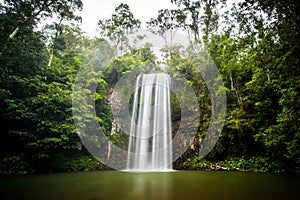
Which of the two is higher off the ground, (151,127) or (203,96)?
(203,96)

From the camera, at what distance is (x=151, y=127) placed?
1305cm

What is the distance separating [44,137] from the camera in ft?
29.3

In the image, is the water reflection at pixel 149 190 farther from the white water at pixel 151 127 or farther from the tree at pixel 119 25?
the tree at pixel 119 25

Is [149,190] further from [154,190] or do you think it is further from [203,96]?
[203,96]

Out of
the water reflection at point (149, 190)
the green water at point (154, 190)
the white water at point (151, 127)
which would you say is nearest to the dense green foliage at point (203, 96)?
the white water at point (151, 127)

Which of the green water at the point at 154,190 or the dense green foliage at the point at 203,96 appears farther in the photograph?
the dense green foliage at the point at 203,96

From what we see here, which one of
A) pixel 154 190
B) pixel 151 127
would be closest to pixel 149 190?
pixel 154 190

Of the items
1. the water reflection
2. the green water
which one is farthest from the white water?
the green water

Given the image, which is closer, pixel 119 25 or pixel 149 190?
pixel 149 190

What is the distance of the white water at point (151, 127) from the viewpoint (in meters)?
11.9

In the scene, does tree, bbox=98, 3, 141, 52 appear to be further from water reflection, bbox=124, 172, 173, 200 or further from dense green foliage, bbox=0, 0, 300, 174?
water reflection, bbox=124, 172, 173, 200

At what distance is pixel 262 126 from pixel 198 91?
4.55 metres

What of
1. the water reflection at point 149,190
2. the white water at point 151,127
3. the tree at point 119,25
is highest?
the tree at point 119,25

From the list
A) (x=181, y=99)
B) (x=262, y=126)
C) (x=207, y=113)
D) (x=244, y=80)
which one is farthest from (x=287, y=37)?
(x=181, y=99)
